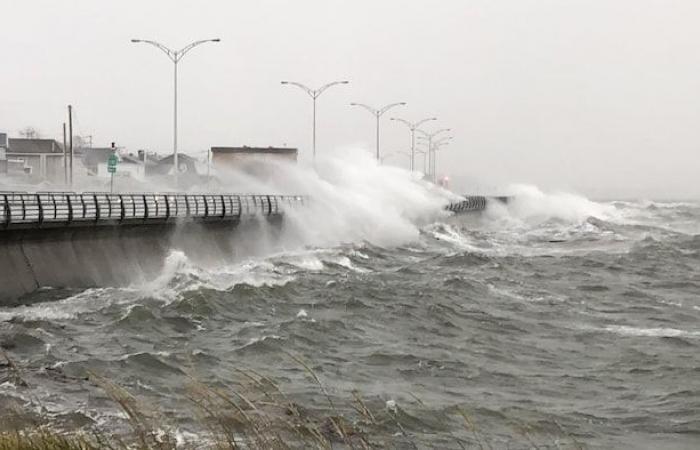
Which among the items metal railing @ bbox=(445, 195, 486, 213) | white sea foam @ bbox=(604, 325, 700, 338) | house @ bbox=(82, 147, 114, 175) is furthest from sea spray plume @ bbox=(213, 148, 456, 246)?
house @ bbox=(82, 147, 114, 175)

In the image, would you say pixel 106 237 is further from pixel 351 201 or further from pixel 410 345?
pixel 351 201

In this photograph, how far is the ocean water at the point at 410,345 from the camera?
1238 cm

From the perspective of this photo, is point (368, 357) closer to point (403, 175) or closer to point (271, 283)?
point (271, 283)

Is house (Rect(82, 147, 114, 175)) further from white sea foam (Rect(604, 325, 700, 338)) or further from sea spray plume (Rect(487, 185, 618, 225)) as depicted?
→ white sea foam (Rect(604, 325, 700, 338))

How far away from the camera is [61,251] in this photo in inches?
1007

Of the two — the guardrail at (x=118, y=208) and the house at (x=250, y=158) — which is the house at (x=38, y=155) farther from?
the guardrail at (x=118, y=208)

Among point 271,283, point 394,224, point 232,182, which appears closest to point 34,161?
point 232,182

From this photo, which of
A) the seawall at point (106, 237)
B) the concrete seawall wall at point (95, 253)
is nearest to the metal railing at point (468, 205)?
the seawall at point (106, 237)

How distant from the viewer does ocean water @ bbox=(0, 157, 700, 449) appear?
12383 mm

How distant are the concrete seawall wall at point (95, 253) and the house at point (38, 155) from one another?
74.6 meters

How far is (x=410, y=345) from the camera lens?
19.1 metres

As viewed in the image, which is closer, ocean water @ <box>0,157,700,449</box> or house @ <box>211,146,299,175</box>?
ocean water @ <box>0,157,700,449</box>

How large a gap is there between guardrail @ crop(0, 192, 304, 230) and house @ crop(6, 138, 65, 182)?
6391 cm

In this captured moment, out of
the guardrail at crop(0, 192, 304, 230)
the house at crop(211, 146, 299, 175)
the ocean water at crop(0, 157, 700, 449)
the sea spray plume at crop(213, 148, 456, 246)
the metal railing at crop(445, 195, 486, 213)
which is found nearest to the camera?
the ocean water at crop(0, 157, 700, 449)
